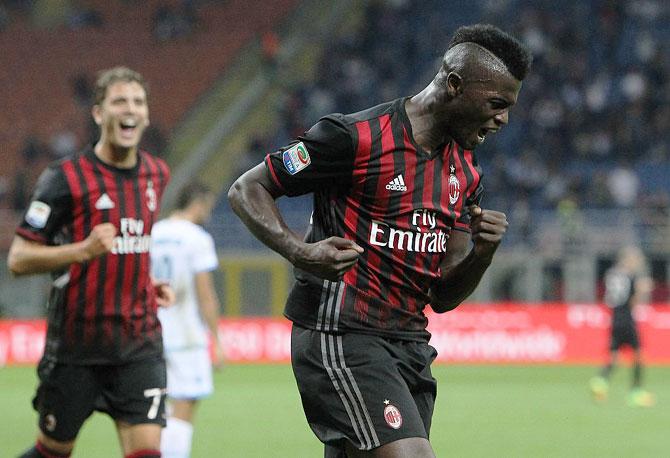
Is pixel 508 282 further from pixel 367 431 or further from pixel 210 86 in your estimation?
pixel 367 431

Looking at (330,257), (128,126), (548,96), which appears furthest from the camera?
(548,96)

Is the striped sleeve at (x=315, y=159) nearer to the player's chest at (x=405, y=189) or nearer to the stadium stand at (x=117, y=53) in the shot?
the player's chest at (x=405, y=189)

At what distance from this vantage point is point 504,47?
433cm

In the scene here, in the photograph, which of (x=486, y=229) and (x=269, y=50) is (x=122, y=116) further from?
(x=269, y=50)

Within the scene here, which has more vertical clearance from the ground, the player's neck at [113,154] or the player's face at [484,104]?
the player's neck at [113,154]

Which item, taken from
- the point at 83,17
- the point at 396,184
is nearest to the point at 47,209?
the point at 396,184

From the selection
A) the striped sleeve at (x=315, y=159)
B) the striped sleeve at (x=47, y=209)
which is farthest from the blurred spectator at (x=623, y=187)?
the striped sleeve at (x=315, y=159)

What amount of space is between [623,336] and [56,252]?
11511 mm

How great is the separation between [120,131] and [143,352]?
1064mm

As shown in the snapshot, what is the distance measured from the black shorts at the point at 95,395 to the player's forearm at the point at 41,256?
19.5 inches

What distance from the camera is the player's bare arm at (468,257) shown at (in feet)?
15.1

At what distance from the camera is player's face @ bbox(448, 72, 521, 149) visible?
430cm

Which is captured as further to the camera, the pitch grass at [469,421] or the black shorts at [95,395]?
the pitch grass at [469,421]

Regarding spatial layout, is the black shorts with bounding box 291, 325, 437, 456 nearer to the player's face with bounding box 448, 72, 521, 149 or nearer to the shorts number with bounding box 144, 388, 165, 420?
the player's face with bounding box 448, 72, 521, 149
